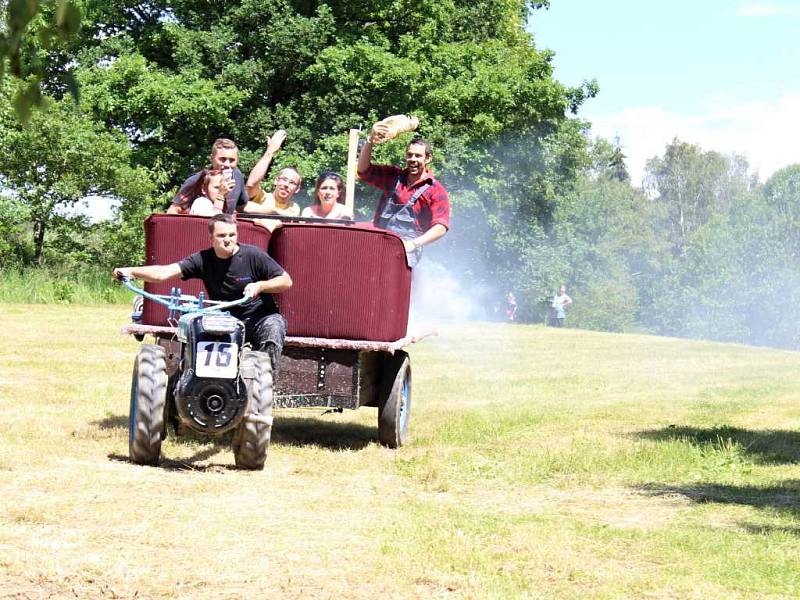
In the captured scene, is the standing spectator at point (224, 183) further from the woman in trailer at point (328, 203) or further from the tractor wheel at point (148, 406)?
the tractor wheel at point (148, 406)

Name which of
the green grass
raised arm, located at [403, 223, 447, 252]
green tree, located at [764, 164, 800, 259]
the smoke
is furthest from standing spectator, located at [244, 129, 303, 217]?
green tree, located at [764, 164, 800, 259]

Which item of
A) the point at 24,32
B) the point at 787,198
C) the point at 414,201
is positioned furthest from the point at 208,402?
the point at 787,198

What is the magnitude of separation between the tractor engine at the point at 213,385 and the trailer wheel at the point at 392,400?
2.03 meters

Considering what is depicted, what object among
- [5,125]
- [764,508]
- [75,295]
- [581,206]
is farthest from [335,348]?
[581,206]

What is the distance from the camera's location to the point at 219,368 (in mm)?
7773

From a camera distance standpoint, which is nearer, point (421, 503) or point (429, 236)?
point (421, 503)

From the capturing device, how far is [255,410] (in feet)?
26.1

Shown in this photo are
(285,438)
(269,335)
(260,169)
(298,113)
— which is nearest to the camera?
(269,335)

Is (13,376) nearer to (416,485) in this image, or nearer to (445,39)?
(416,485)

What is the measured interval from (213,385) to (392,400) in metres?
2.22

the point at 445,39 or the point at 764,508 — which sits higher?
the point at 445,39

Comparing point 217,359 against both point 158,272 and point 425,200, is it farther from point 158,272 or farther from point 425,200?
point 425,200

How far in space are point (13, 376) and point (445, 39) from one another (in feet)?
84.6

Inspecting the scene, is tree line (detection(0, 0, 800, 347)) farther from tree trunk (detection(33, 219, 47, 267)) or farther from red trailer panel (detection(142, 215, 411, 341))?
red trailer panel (detection(142, 215, 411, 341))
